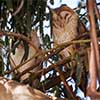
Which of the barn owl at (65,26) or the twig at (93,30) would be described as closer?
the twig at (93,30)

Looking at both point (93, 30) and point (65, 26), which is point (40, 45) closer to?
point (65, 26)

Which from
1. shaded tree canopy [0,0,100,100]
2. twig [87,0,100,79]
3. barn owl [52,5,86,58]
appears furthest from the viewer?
barn owl [52,5,86,58]

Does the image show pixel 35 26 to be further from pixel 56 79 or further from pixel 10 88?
pixel 10 88

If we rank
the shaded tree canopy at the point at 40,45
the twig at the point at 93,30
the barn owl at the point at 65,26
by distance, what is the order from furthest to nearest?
the barn owl at the point at 65,26 < the shaded tree canopy at the point at 40,45 < the twig at the point at 93,30

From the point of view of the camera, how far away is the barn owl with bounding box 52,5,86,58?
4.27 ft

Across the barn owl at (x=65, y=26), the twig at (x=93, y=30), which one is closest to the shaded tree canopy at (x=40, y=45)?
the barn owl at (x=65, y=26)

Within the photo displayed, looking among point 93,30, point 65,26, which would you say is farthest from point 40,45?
point 93,30

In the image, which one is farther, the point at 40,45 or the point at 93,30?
the point at 40,45

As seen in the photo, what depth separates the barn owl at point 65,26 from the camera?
1.30 metres

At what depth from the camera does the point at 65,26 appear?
1.37m

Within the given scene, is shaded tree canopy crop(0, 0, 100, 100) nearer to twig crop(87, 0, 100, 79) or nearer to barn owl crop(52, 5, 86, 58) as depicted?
barn owl crop(52, 5, 86, 58)

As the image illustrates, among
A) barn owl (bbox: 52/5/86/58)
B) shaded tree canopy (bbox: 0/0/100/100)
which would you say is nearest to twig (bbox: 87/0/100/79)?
shaded tree canopy (bbox: 0/0/100/100)

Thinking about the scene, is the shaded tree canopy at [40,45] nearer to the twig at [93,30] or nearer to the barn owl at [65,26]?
the barn owl at [65,26]

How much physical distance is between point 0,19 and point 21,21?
8 centimetres
